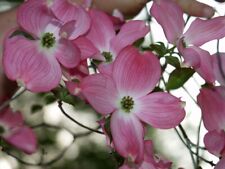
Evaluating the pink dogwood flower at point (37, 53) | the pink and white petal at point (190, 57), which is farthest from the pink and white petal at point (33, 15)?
the pink and white petal at point (190, 57)

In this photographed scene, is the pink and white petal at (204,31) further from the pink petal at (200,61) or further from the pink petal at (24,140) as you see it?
the pink petal at (24,140)

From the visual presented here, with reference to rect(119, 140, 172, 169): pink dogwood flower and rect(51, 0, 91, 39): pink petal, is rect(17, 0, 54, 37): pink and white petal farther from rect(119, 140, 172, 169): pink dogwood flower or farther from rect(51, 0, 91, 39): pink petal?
rect(119, 140, 172, 169): pink dogwood flower

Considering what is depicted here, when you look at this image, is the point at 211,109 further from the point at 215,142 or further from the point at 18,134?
the point at 18,134
